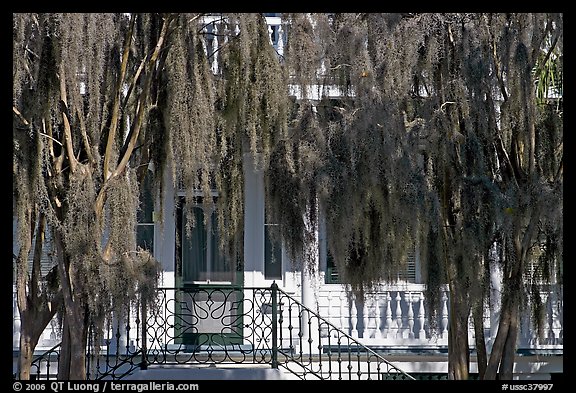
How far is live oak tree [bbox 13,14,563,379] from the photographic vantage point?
812 centimetres

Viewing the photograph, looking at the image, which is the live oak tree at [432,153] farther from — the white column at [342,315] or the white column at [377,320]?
the white column at [342,315]

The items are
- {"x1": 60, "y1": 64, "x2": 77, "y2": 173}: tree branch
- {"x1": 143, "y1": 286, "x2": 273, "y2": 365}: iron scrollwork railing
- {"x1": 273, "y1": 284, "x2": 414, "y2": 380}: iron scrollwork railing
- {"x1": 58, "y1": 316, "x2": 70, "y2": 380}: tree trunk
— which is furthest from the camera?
{"x1": 143, "y1": 286, "x2": 273, "y2": 365}: iron scrollwork railing

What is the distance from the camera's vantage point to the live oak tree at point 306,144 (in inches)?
320

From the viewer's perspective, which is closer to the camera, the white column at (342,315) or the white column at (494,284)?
the white column at (494,284)

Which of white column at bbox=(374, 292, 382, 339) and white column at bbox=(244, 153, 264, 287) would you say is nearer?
white column at bbox=(374, 292, 382, 339)

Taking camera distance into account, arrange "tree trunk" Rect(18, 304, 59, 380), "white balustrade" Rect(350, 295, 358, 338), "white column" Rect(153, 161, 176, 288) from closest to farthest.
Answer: "tree trunk" Rect(18, 304, 59, 380)
"white balustrade" Rect(350, 295, 358, 338)
"white column" Rect(153, 161, 176, 288)

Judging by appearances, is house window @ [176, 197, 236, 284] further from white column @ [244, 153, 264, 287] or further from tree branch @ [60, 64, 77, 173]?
tree branch @ [60, 64, 77, 173]

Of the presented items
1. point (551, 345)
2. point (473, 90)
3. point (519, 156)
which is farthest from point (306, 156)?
point (551, 345)

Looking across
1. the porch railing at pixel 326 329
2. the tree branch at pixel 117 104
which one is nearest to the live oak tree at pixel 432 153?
the tree branch at pixel 117 104

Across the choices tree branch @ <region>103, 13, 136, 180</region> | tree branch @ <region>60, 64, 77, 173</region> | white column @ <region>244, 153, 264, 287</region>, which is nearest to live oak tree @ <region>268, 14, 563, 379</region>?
tree branch @ <region>103, 13, 136, 180</region>

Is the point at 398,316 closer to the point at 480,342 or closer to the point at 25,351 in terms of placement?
the point at 480,342

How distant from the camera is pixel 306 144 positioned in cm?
869

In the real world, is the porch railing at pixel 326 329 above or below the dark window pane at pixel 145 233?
below

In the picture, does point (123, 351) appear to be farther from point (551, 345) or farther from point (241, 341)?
point (551, 345)
